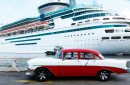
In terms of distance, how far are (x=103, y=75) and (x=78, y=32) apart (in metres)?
19.2

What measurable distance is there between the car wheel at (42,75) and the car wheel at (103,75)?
239 cm

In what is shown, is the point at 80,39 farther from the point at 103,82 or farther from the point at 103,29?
the point at 103,82

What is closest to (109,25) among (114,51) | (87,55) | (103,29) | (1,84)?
(103,29)

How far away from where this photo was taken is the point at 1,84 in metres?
4.80

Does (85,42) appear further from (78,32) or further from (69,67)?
(69,67)

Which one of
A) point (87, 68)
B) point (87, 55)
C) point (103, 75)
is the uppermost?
point (87, 55)

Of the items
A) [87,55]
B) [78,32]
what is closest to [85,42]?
[78,32]

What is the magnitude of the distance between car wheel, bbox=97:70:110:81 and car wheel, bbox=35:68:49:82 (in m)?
2.39

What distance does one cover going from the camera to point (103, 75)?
5191mm

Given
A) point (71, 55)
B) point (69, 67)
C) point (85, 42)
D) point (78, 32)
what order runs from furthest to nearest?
1. point (78, 32)
2. point (85, 42)
3. point (71, 55)
4. point (69, 67)

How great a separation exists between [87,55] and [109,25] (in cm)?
1872

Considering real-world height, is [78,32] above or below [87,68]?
above

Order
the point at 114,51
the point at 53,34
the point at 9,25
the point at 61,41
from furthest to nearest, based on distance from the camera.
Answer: the point at 9,25, the point at 53,34, the point at 61,41, the point at 114,51

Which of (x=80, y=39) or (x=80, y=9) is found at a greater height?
(x=80, y=9)
